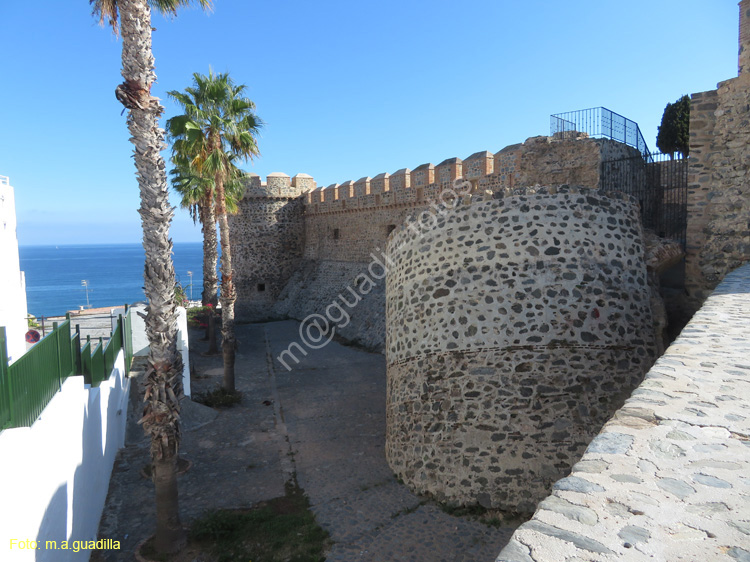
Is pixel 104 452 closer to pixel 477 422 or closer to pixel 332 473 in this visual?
pixel 332 473

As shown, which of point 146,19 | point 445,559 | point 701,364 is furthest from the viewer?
point 146,19

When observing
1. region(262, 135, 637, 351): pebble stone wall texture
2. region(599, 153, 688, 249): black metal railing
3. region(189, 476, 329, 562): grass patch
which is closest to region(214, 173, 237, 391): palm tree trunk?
region(262, 135, 637, 351): pebble stone wall texture

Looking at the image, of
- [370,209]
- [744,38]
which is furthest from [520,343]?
[370,209]

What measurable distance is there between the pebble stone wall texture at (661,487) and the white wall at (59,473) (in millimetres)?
3793

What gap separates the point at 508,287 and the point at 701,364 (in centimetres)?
344

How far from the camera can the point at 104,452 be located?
7.94 metres

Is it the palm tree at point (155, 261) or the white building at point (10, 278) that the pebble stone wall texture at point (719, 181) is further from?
the white building at point (10, 278)

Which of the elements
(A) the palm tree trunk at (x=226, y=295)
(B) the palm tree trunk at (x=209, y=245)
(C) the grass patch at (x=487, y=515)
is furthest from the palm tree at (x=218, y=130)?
(C) the grass patch at (x=487, y=515)

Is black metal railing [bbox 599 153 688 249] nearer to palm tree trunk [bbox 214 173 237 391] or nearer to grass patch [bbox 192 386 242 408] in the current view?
palm tree trunk [bbox 214 173 237 391]

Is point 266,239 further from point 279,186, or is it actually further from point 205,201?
point 205,201

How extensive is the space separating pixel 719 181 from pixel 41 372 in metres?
10.4

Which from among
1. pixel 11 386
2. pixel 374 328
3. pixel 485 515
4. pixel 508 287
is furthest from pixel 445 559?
pixel 374 328

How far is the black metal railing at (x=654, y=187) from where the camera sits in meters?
11.1

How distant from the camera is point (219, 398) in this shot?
1241 centimetres
